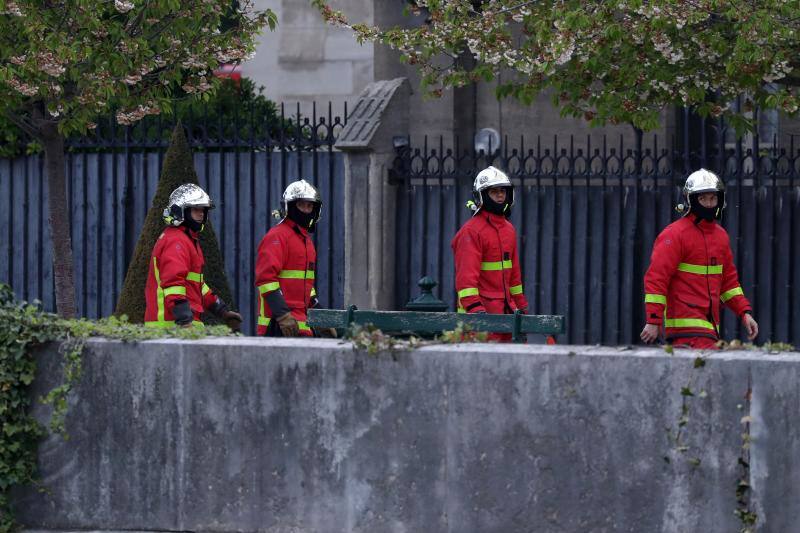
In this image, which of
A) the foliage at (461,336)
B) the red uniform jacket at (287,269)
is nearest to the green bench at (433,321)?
the foliage at (461,336)

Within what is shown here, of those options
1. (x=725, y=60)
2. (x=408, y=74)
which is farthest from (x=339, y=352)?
(x=408, y=74)

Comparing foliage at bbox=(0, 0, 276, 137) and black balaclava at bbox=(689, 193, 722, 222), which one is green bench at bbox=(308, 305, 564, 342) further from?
foliage at bbox=(0, 0, 276, 137)

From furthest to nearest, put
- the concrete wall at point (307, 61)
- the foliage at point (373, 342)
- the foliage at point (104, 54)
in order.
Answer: the concrete wall at point (307, 61) → the foliage at point (104, 54) → the foliage at point (373, 342)

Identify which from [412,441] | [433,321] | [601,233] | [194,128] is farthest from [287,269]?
[412,441]

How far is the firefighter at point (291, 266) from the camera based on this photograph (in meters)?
10.2

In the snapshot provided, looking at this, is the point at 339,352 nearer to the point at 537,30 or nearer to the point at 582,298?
the point at 537,30

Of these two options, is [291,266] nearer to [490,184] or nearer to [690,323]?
[490,184]

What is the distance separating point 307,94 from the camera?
65.8ft

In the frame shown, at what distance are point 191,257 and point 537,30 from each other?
3.52m

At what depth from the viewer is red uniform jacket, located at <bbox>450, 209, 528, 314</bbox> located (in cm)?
995

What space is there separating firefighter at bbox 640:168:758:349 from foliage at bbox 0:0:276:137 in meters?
4.33

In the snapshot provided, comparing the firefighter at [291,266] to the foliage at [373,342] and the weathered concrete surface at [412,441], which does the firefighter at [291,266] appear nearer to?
the weathered concrete surface at [412,441]

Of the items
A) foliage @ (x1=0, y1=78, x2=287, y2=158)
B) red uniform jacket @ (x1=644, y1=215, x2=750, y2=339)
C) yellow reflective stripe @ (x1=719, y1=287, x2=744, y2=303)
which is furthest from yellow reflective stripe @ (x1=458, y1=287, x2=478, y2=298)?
foliage @ (x1=0, y1=78, x2=287, y2=158)

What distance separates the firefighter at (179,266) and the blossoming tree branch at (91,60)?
1909 millimetres
